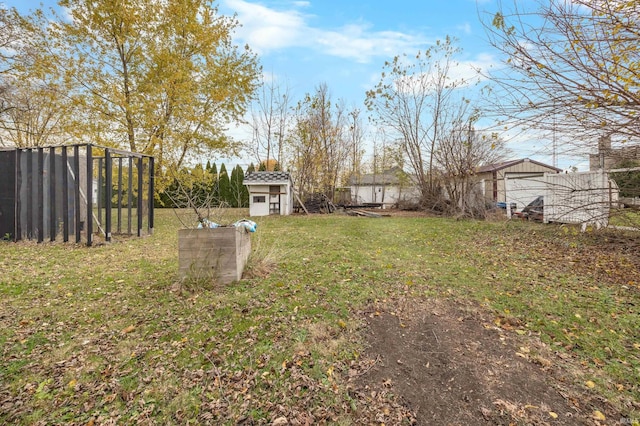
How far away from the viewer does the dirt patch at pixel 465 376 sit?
1.93 meters

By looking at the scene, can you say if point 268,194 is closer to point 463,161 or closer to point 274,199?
A: point 274,199

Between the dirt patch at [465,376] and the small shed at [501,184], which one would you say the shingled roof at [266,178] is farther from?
the dirt patch at [465,376]

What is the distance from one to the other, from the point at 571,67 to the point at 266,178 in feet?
45.3

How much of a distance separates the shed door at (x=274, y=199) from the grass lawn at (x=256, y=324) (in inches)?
406

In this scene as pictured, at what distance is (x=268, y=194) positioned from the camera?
53.0 feet

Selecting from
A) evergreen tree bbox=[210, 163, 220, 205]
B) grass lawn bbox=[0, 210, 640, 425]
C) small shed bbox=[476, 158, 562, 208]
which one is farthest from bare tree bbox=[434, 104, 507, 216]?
evergreen tree bbox=[210, 163, 220, 205]

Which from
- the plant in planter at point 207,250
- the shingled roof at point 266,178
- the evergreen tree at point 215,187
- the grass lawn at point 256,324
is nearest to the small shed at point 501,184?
the grass lawn at point 256,324

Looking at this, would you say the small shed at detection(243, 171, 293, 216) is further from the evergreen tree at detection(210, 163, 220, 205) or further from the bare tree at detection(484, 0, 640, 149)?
the bare tree at detection(484, 0, 640, 149)

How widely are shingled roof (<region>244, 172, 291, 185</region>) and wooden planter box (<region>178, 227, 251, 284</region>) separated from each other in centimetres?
1208

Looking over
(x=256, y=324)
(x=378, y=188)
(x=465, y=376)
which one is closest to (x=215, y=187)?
(x=256, y=324)

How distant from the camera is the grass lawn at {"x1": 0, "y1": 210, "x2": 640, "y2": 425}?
206cm

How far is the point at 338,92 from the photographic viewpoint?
19.3 meters

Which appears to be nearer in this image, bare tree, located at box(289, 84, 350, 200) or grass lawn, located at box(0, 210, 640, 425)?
grass lawn, located at box(0, 210, 640, 425)

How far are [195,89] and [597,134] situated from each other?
11.8 m
